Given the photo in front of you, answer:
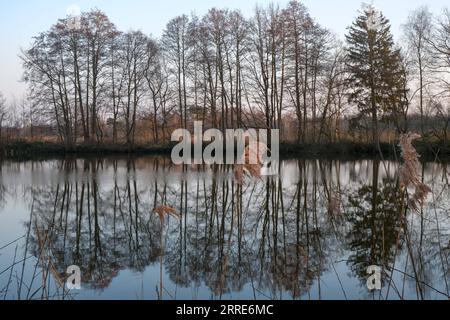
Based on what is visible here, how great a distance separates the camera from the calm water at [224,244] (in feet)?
17.2

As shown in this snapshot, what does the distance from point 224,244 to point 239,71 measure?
28.0 m

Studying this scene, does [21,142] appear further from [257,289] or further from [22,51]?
[257,289]

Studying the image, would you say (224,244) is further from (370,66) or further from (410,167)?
(370,66)

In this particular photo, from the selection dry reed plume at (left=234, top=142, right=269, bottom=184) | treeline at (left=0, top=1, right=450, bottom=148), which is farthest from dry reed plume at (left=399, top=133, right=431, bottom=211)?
treeline at (left=0, top=1, right=450, bottom=148)

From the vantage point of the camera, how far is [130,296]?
17.3 feet

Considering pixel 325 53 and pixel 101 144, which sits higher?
pixel 325 53

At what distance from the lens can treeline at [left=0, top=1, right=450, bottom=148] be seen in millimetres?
32906

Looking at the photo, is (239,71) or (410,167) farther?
(239,71)

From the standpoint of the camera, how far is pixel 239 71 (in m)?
34.2

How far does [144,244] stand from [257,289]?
3.02m

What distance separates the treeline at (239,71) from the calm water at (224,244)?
20.0 meters

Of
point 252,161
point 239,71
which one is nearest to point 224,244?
point 252,161

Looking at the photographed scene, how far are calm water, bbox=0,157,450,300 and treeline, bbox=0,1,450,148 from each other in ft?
65.7
